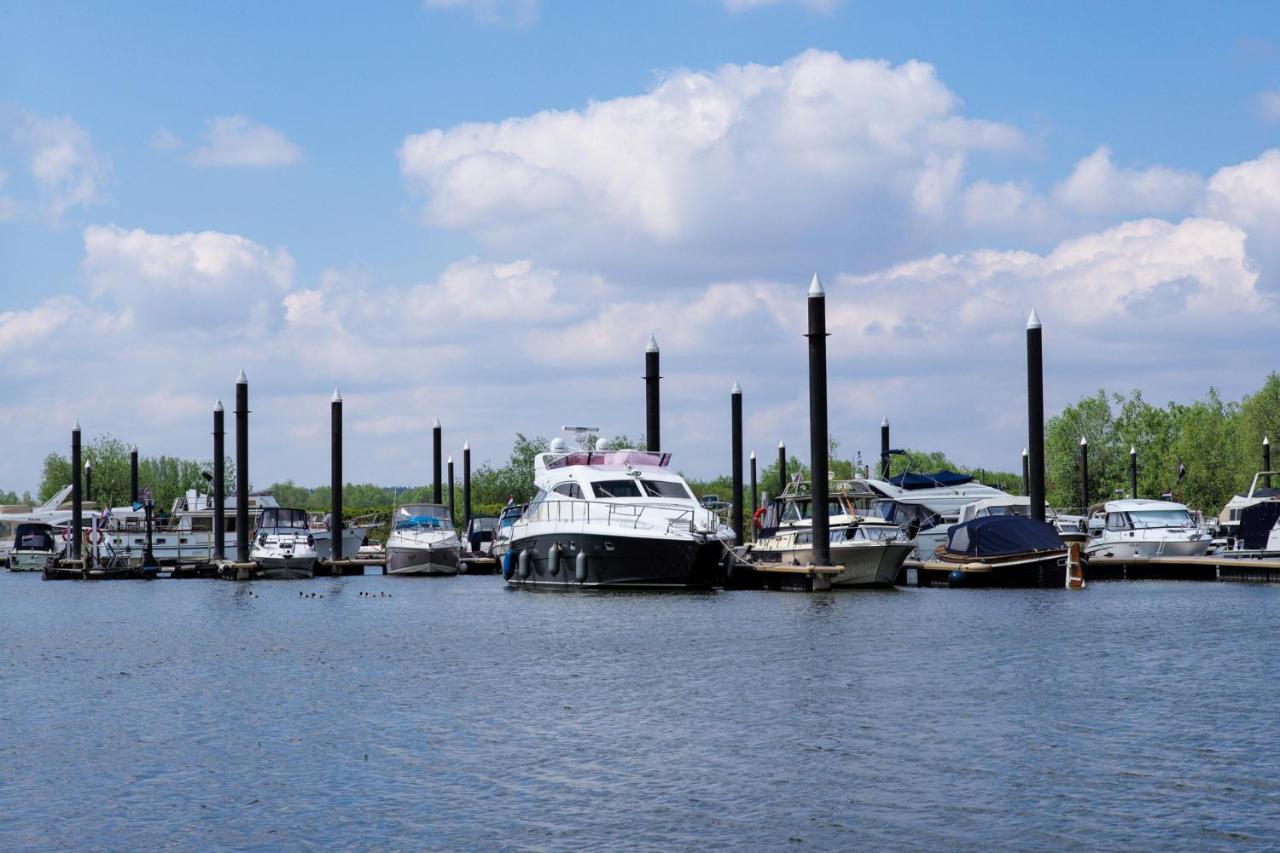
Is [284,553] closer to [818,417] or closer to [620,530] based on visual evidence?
[620,530]

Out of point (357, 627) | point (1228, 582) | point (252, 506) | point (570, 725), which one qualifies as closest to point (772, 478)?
point (252, 506)

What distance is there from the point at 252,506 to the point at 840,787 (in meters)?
70.7

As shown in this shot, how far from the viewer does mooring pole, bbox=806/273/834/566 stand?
48.2 m

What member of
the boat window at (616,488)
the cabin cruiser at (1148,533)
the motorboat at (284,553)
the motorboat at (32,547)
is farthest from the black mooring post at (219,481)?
the cabin cruiser at (1148,533)

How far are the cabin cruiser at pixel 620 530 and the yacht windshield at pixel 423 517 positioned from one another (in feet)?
73.8

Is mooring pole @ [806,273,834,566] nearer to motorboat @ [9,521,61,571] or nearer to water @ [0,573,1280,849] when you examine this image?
water @ [0,573,1280,849]

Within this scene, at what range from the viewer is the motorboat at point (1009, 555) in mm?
52219

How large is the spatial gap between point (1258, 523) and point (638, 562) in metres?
25.9

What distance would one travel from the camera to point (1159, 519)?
59906 mm

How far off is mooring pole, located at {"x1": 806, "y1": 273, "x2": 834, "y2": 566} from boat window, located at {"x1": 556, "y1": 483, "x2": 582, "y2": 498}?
7.75m

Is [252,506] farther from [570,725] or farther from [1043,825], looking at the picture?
[1043,825]

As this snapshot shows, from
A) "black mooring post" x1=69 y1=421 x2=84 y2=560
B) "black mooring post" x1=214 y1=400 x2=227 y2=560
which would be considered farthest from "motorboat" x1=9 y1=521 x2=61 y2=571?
"black mooring post" x1=214 y1=400 x2=227 y2=560

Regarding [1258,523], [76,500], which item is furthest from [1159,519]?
[76,500]

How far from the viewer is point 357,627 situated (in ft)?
139
